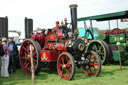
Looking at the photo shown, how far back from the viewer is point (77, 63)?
18.5ft

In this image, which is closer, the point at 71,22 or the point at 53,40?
the point at 71,22

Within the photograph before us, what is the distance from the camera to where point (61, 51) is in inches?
233

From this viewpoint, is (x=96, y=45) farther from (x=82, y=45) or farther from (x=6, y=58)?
(x=6, y=58)

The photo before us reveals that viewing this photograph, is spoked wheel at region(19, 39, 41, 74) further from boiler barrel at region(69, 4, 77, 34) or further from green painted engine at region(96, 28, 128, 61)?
green painted engine at region(96, 28, 128, 61)

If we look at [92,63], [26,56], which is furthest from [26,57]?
[92,63]

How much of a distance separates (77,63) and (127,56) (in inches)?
136

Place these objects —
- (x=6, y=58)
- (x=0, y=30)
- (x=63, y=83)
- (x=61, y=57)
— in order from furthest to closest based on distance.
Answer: (x=0, y=30)
(x=6, y=58)
(x=61, y=57)
(x=63, y=83)

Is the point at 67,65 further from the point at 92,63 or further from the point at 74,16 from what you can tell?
the point at 74,16

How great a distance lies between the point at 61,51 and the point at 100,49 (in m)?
3.03

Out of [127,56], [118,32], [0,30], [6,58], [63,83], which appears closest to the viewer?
[63,83]

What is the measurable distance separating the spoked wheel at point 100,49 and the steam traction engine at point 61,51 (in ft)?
5.70

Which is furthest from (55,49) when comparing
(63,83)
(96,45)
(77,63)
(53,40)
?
(96,45)

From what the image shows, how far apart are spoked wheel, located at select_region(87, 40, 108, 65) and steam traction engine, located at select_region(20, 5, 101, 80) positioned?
1738 mm

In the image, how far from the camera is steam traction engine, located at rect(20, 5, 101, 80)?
552 cm
